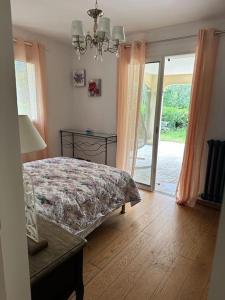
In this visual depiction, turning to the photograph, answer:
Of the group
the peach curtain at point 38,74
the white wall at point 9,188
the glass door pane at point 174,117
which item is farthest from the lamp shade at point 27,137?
the glass door pane at point 174,117

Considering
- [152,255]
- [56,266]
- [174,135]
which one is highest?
[56,266]

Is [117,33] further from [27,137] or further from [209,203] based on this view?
[209,203]

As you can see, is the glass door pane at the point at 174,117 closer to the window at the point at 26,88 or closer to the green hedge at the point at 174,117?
the green hedge at the point at 174,117

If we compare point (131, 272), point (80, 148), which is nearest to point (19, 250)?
point (131, 272)

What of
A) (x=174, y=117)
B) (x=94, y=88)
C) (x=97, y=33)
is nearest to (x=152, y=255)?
(x=97, y=33)

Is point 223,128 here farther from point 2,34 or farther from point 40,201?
point 2,34

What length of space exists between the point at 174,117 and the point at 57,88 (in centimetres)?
335

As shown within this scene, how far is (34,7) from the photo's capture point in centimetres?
244

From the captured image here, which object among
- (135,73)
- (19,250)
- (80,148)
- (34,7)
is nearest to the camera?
(19,250)

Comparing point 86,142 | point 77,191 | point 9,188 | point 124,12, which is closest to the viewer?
point 9,188

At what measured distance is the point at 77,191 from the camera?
1987 mm

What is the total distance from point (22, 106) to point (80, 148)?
4.74ft

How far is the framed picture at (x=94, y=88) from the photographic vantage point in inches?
152

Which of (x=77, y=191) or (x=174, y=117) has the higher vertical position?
(x=174, y=117)
